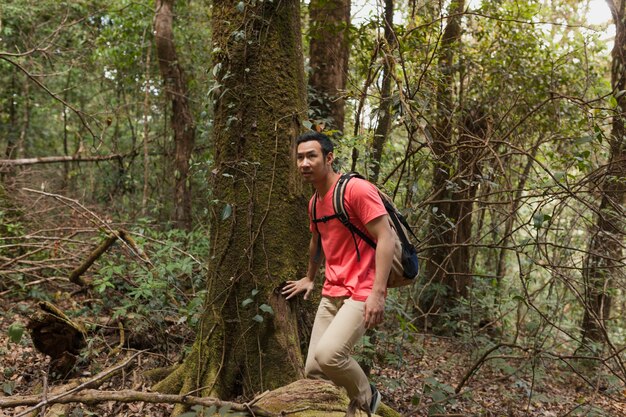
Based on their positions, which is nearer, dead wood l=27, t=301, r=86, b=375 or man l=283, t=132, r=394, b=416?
man l=283, t=132, r=394, b=416

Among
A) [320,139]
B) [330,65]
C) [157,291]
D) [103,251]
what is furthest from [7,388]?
[330,65]

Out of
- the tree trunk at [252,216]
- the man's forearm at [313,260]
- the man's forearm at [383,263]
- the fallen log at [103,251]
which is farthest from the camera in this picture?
the fallen log at [103,251]

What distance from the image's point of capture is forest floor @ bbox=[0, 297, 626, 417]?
466 cm

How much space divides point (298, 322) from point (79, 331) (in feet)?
8.09

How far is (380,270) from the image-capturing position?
3168 millimetres

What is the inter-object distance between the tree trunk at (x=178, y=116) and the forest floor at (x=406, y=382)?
3.37 m

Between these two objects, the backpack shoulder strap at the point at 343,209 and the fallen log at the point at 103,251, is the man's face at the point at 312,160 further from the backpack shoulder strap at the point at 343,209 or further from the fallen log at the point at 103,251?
the fallen log at the point at 103,251

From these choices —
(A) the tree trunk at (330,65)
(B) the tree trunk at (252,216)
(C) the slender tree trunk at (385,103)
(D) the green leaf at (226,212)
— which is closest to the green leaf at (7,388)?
(B) the tree trunk at (252,216)

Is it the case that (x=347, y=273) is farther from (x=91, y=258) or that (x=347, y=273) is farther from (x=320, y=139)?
(x=91, y=258)

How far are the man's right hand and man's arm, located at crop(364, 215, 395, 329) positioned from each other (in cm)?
100

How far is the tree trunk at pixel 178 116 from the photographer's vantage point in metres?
10.2

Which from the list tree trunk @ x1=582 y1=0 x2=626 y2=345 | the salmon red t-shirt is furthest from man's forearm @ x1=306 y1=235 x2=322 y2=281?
tree trunk @ x1=582 y1=0 x2=626 y2=345

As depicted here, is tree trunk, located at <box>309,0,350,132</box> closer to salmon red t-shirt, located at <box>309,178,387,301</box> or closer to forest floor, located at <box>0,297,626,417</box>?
forest floor, located at <box>0,297,626,417</box>

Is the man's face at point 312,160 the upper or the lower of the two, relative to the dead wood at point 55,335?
upper
